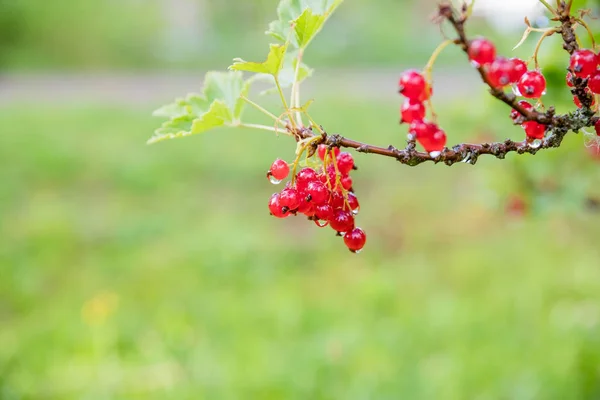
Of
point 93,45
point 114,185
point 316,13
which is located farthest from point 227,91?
point 93,45

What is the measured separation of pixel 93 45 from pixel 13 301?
8.81m

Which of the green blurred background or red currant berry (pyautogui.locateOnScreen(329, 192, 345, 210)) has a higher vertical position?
the green blurred background

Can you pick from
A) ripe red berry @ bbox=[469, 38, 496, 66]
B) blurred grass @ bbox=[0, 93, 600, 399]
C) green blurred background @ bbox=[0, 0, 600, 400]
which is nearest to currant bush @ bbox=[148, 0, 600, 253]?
ripe red berry @ bbox=[469, 38, 496, 66]

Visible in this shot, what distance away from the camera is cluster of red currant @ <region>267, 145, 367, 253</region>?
86 cm

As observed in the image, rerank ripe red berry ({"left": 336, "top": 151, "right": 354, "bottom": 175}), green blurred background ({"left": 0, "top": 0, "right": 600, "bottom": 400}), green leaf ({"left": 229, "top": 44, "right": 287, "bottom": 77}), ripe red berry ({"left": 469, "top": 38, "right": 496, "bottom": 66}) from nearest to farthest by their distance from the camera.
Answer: ripe red berry ({"left": 469, "top": 38, "right": 496, "bottom": 66})
green leaf ({"left": 229, "top": 44, "right": 287, "bottom": 77})
ripe red berry ({"left": 336, "top": 151, "right": 354, "bottom": 175})
green blurred background ({"left": 0, "top": 0, "right": 600, "bottom": 400})

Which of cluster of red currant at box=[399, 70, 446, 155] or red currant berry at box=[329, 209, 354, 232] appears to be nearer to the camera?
cluster of red currant at box=[399, 70, 446, 155]

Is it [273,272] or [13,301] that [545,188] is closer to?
[273,272]

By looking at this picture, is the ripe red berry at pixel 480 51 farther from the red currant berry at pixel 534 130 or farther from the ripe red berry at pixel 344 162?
the ripe red berry at pixel 344 162

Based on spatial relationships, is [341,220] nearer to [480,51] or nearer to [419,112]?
[419,112]

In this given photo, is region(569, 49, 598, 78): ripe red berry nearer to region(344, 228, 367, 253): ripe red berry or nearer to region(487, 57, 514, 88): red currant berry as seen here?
region(487, 57, 514, 88): red currant berry

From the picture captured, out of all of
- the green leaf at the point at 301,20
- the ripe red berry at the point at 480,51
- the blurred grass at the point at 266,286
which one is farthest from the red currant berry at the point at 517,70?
the blurred grass at the point at 266,286

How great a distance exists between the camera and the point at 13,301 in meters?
3.71

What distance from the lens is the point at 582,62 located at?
70 cm

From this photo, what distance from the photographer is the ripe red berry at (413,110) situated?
2.57ft
